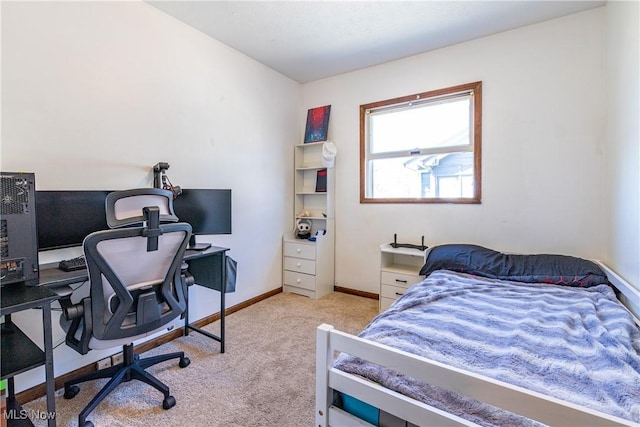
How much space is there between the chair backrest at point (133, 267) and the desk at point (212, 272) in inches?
19.7

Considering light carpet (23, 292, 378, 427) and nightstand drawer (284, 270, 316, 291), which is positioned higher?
nightstand drawer (284, 270, 316, 291)

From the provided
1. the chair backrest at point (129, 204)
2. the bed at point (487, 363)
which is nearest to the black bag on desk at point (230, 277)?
Result: the chair backrest at point (129, 204)

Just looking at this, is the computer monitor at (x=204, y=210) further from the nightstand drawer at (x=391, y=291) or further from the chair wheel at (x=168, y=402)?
the nightstand drawer at (x=391, y=291)

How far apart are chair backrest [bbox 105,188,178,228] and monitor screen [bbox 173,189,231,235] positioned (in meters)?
0.56

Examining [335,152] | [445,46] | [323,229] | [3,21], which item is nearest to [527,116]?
[445,46]

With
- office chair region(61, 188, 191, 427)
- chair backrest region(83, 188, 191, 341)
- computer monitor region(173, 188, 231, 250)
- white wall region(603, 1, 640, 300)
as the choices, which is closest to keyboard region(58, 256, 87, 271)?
office chair region(61, 188, 191, 427)

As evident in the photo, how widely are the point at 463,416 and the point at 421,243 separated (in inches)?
91.3

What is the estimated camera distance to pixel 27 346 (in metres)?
1.38

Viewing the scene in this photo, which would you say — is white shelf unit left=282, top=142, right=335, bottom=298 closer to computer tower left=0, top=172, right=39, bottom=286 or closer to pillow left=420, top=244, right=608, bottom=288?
pillow left=420, top=244, right=608, bottom=288

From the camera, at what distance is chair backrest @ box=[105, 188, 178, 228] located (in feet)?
4.97

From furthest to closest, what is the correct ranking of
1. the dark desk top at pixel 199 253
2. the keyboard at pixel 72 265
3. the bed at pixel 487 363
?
the dark desk top at pixel 199 253, the keyboard at pixel 72 265, the bed at pixel 487 363

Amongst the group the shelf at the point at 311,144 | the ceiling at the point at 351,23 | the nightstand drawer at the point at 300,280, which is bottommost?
the nightstand drawer at the point at 300,280

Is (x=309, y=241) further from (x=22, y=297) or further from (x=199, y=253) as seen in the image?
(x=22, y=297)

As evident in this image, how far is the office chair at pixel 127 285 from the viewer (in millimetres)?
1418
